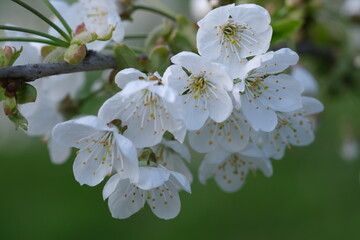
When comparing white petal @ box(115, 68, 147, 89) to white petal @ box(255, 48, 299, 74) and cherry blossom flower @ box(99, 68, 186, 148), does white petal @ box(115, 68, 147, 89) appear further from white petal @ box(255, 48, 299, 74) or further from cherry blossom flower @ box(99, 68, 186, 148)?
white petal @ box(255, 48, 299, 74)

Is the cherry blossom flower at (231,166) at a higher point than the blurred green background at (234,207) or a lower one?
higher

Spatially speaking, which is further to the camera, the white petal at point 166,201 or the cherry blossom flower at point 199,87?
the white petal at point 166,201

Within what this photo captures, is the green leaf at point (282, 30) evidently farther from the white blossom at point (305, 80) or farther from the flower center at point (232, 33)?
the white blossom at point (305, 80)

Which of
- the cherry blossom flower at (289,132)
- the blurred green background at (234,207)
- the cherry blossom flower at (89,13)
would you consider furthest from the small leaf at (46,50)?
the blurred green background at (234,207)

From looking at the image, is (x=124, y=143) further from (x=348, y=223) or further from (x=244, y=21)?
(x=348, y=223)

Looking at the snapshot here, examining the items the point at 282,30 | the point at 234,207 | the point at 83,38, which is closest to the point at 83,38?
the point at 83,38

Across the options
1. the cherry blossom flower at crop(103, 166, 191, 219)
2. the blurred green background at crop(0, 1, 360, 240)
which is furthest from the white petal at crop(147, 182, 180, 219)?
the blurred green background at crop(0, 1, 360, 240)
